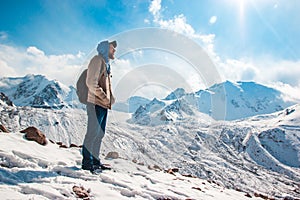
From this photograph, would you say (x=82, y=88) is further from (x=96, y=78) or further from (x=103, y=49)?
(x=103, y=49)

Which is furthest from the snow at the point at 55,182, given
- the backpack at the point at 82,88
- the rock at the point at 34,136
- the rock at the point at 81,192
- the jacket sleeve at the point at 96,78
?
the jacket sleeve at the point at 96,78

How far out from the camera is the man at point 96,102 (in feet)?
24.8

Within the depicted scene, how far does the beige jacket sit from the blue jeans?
0.66 feet

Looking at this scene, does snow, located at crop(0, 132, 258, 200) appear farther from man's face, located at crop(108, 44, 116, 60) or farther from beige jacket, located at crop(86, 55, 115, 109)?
man's face, located at crop(108, 44, 116, 60)

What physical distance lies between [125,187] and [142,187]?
0.68m

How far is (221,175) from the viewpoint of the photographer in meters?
175

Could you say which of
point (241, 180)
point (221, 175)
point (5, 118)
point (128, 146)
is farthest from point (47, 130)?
point (241, 180)

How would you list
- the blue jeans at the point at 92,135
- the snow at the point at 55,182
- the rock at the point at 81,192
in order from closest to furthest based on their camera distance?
1. the snow at the point at 55,182
2. the rock at the point at 81,192
3. the blue jeans at the point at 92,135

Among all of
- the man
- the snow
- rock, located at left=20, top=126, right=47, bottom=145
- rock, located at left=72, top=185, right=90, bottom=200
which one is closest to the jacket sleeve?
the man

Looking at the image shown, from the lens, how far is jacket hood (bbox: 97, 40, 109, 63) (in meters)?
8.06

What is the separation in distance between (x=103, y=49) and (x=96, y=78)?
104cm

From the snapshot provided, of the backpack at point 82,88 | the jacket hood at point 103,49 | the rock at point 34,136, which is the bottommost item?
the rock at point 34,136

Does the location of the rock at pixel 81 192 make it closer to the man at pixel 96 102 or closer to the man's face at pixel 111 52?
the man at pixel 96 102

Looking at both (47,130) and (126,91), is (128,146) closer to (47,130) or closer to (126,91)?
(47,130)
